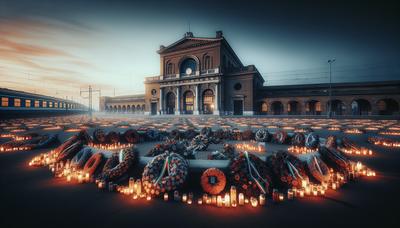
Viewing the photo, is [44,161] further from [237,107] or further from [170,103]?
[170,103]

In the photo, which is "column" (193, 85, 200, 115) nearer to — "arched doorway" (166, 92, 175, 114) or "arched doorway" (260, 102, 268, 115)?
"arched doorway" (166, 92, 175, 114)

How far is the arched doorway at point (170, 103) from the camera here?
41.1 m

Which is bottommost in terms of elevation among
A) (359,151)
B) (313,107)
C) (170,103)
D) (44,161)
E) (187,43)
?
(44,161)

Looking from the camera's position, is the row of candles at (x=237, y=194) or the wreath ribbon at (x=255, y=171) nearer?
the row of candles at (x=237, y=194)

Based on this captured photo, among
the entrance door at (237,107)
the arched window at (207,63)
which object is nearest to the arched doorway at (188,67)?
the arched window at (207,63)

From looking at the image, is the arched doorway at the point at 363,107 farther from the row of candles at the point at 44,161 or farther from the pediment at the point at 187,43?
the row of candles at the point at 44,161

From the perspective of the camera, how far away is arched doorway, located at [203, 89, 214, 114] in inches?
1474

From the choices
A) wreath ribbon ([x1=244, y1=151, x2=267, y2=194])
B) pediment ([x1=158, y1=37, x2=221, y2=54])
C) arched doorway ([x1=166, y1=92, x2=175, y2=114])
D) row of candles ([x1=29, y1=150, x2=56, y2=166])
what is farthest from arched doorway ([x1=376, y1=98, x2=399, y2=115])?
row of candles ([x1=29, y1=150, x2=56, y2=166])

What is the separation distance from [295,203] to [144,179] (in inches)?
121

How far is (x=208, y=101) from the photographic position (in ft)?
124

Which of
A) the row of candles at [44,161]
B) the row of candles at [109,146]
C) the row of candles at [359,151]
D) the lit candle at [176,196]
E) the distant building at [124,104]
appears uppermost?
the distant building at [124,104]

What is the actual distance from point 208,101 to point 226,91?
15.6 ft

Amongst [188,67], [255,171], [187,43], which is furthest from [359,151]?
[187,43]

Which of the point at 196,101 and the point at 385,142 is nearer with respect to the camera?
the point at 385,142
